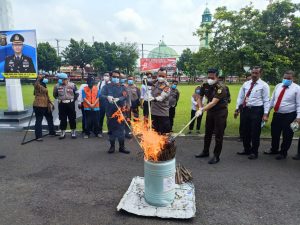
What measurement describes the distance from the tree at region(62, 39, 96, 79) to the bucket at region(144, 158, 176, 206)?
47.3 metres

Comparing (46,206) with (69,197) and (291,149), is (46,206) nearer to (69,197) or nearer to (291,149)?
(69,197)

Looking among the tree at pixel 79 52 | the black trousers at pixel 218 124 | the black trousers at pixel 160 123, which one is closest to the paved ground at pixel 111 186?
the black trousers at pixel 218 124

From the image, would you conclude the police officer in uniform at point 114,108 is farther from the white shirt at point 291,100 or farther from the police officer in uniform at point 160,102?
the white shirt at point 291,100

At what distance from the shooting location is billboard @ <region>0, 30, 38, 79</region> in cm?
846

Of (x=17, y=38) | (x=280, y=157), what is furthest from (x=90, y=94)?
(x=280, y=157)

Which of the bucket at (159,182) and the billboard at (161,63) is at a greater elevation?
the billboard at (161,63)

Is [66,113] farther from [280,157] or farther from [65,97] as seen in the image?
[280,157]

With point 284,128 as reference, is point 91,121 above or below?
below

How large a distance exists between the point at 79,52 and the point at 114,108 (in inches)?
1790

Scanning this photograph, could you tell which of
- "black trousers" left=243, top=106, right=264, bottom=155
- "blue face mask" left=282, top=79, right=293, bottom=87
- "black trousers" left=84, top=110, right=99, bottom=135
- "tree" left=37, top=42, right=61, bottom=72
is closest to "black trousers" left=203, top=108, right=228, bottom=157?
"black trousers" left=243, top=106, right=264, bottom=155

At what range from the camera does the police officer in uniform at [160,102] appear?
6301 mm

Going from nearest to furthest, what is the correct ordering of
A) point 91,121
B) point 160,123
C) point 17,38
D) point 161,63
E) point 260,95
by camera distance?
point 260,95 → point 160,123 → point 91,121 → point 17,38 → point 161,63

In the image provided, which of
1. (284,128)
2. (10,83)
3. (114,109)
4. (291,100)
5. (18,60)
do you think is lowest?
(284,128)

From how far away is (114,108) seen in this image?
21.9 ft
